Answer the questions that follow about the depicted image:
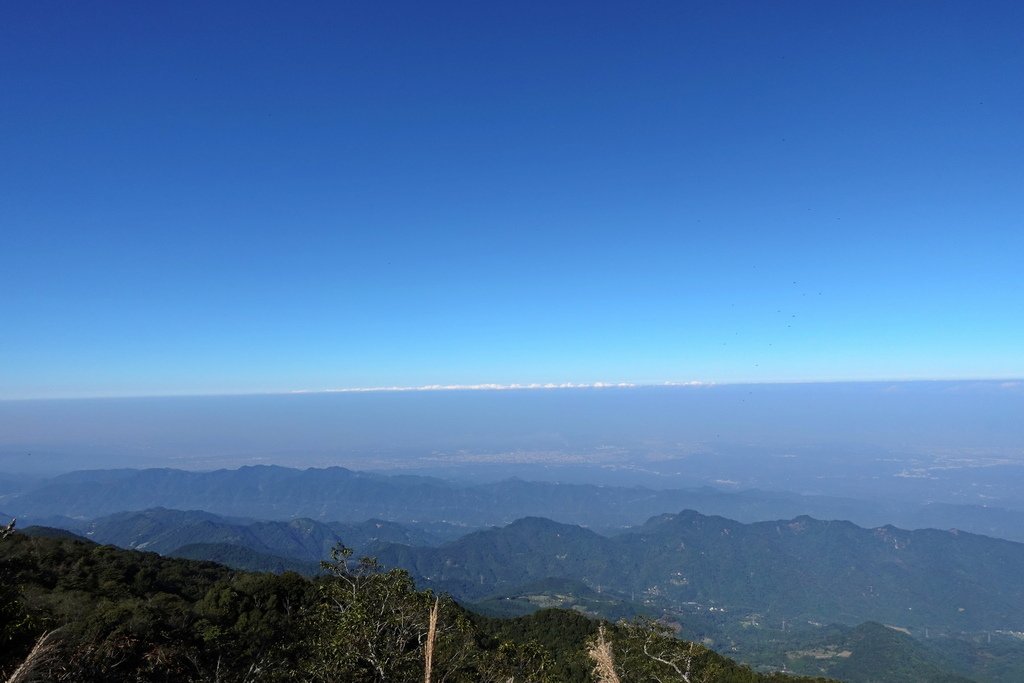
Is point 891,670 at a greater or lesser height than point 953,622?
greater

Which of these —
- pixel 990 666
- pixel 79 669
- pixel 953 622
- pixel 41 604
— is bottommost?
pixel 953 622

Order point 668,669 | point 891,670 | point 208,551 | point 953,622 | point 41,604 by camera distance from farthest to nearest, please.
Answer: point 953,622, point 208,551, point 891,670, point 668,669, point 41,604

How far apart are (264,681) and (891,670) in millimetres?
151393

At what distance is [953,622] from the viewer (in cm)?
19262

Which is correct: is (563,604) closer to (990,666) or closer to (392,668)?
(990,666)

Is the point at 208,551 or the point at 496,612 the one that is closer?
the point at 496,612

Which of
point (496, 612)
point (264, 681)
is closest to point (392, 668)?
point (264, 681)

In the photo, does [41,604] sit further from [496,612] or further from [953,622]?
[953,622]

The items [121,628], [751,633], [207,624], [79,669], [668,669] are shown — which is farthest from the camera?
[751,633]

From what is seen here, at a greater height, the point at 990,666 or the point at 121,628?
the point at 121,628

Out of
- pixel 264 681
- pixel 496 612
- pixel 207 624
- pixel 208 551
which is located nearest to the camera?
pixel 264 681

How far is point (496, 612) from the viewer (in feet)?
407

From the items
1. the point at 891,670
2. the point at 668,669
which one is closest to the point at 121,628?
the point at 668,669

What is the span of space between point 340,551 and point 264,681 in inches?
177
